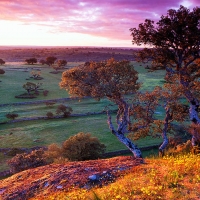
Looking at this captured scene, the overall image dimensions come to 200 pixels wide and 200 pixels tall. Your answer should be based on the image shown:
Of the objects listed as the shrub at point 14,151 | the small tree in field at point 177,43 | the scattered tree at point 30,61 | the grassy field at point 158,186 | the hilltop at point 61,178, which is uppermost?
the small tree in field at point 177,43

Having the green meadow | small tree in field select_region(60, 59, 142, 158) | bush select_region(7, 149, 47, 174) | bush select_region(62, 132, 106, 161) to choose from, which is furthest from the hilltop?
the green meadow

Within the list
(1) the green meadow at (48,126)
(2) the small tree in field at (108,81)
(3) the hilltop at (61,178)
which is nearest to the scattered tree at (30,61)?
(1) the green meadow at (48,126)

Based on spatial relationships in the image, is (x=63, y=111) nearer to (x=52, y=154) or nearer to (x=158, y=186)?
(x=52, y=154)

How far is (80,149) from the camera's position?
1122 inches

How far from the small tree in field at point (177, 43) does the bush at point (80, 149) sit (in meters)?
13.1

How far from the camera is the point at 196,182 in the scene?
30.3ft

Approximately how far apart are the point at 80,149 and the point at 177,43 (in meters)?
16.2

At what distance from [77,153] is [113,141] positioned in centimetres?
988

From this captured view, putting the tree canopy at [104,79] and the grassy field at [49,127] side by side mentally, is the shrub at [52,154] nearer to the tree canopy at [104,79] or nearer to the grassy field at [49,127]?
the grassy field at [49,127]

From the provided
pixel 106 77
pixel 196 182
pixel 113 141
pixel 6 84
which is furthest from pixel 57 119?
pixel 196 182

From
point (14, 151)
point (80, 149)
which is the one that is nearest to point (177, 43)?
point (80, 149)

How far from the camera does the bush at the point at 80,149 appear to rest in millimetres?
28219

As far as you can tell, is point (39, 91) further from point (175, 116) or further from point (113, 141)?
point (175, 116)

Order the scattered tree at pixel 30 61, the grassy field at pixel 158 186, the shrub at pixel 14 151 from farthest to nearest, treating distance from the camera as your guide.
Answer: the scattered tree at pixel 30 61 < the shrub at pixel 14 151 < the grassy field at pixel 158 186
